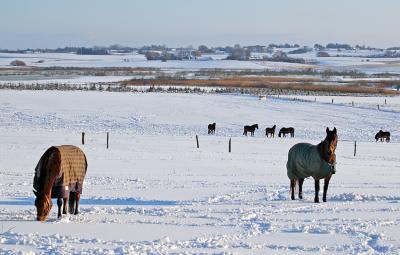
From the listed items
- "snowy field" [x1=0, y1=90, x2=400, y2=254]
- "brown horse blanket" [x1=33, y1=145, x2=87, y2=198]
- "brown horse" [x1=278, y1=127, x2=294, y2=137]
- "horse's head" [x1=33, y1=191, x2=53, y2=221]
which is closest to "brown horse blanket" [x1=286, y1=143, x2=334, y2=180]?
"snowy field" [x1=0, y1=90, x2=400, y2=254]

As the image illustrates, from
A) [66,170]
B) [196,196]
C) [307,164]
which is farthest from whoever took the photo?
[196,196]

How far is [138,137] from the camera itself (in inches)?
1373

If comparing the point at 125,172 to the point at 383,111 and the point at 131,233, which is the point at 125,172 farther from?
the point at 383,111

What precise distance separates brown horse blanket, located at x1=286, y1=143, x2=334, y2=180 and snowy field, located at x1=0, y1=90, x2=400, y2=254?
658mm

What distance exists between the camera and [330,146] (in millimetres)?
13531

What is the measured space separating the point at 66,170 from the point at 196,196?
4.30 m

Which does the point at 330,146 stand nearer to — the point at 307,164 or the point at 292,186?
the point at 307,164

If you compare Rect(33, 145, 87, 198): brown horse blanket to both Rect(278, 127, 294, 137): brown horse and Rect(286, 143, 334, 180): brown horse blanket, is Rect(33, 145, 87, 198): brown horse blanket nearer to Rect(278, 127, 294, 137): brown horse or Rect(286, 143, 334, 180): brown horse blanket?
Rect(286, 143, 334, 180): brown horse blanket

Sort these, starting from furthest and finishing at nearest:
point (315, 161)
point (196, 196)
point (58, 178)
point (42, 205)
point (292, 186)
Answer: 1. point (196, 196)
2. point (292, 186)
3. point (315, 161)
4. point (58, 178)
5. point (42, 205)

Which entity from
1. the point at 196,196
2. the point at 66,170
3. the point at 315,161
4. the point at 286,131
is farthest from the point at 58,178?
the point at 286,131

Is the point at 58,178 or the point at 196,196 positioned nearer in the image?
the point at 58,178

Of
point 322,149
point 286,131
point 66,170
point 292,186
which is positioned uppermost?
point 322,149

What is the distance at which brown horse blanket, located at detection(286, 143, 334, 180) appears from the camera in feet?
45.3

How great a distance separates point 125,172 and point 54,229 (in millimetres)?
10049
